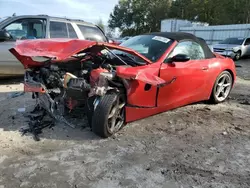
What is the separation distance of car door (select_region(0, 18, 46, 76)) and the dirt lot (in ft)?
7.24

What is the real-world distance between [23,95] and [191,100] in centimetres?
356

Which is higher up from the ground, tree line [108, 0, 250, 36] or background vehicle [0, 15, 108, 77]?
tree line [108, 0, 250, 36]

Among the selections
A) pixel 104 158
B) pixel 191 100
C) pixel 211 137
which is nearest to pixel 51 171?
pixel 104 158

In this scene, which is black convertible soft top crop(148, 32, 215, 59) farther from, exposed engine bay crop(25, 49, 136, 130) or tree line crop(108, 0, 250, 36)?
tree line crop(108, 0, 250, 36)

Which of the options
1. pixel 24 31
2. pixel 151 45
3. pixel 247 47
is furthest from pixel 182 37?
pixel 247 47

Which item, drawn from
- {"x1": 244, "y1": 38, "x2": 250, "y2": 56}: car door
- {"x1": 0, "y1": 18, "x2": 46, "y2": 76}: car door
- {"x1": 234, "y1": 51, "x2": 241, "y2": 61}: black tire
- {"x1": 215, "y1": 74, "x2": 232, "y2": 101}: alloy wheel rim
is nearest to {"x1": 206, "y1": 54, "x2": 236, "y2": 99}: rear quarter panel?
{"x1": 215, "y1": 74, "x2": 232, "y2": 101}: alloy wheel rim

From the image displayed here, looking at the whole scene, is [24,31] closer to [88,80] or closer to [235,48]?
[88,80]

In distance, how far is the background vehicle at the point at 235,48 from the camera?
17562 millimetres

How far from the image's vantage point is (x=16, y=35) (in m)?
7.07

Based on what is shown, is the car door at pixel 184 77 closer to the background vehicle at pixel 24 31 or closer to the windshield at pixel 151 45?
the windshield at pixel 151 45

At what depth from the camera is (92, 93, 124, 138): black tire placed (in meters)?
3.87

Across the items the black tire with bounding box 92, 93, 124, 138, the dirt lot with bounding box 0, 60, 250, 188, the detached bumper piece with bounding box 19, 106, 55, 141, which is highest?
the black tire with bounding box 92, 93, 124, 138

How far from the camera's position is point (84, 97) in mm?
4066

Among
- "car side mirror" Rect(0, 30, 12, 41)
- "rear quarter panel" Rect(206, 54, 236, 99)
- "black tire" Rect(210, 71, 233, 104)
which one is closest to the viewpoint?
"rear quarter panel" Rect(206, 54, 236, 99)
